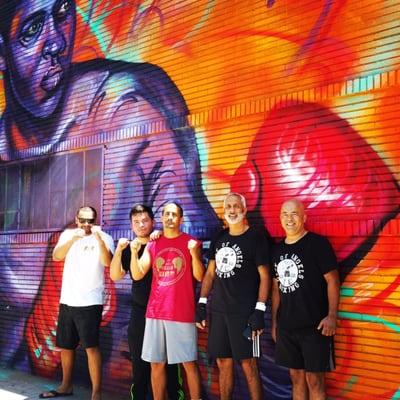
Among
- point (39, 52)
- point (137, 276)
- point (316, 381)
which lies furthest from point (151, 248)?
point (39, 52)

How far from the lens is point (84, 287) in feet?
17.5

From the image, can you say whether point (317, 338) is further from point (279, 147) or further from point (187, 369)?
point (279, 147)

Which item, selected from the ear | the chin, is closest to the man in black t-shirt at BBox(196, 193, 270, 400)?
the chin

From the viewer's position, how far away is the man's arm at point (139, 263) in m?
4.70

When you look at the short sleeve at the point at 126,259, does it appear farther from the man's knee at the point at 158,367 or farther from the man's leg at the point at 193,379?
the man's leg at the point at 193,379

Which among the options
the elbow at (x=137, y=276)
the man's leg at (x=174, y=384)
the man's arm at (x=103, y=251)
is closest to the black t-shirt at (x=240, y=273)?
the elbow at (x=137, y=276)

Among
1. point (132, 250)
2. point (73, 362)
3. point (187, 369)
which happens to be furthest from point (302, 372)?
point (73, 362)

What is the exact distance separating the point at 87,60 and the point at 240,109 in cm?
267

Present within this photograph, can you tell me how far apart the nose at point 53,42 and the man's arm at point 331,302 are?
5.01 metres

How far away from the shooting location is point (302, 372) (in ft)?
13.0

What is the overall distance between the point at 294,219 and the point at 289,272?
1.40 feet

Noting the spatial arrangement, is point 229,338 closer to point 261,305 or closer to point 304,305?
point 261,305

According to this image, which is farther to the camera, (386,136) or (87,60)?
(87,60)

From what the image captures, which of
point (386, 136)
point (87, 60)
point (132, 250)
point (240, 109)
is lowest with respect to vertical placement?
point (132, 250)
